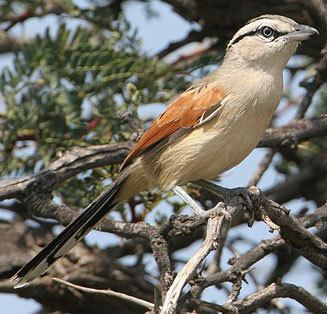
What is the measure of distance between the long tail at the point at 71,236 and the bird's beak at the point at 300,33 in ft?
3.57

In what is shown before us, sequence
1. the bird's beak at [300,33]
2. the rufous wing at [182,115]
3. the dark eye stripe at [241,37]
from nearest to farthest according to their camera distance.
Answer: the rufous wing at [182,115] → the bird's beak at [300,33] → the dark eye stripe at [241,37]

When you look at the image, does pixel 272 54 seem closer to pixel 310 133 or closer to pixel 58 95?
pixel 310 133

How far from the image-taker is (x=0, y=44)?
19.1 ft

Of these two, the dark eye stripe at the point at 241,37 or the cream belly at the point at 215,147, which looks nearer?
the cream belly at the point at 215,147

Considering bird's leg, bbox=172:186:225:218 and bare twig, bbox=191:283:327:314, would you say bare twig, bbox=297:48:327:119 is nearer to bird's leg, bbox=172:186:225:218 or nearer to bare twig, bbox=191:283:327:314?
bird's leg, bbox=172:186:225:218

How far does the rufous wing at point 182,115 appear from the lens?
4.32 m

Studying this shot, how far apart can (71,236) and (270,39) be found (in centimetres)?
146

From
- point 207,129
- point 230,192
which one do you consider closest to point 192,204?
point 230,192

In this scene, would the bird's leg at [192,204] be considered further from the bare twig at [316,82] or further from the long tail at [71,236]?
the bare twig at [316,82]

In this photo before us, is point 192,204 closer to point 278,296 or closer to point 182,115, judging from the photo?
point 182,115

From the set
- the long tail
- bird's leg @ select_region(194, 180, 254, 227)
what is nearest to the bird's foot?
bird's leg @ select_region(194, 180, 254, 227)

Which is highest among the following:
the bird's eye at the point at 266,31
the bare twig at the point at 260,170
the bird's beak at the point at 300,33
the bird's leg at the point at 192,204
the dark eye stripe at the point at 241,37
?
the bird's beak at the point at 300,33

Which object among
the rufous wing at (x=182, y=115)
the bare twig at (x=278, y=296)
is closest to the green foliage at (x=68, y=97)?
the rufous wing at (x=182, y=115)

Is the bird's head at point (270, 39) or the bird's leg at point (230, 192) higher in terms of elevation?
the bird's head at point (270, 39)
